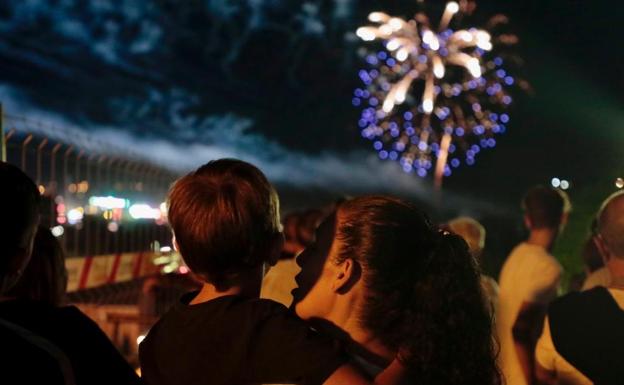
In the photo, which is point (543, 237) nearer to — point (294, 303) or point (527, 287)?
point (527, 287)

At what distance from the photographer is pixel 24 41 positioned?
629 inches

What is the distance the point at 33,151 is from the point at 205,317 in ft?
23.3

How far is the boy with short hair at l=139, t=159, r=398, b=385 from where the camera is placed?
1832 millimetres

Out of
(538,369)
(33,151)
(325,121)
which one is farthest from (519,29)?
(325,121)

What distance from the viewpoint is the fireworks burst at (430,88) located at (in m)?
16.6

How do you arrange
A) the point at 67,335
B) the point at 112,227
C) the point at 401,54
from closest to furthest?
the point at 67,335 < the point at 112,227 < the point at 401,54

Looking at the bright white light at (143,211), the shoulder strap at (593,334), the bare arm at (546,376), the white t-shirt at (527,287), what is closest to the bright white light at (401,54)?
the bright white light at (143,211)

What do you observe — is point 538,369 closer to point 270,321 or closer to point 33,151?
point 270,321

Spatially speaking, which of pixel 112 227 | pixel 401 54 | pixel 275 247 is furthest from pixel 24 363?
pixel 401 54

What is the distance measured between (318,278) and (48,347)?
74 cm

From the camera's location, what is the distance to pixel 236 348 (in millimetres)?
1881

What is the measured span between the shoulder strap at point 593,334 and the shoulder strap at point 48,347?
90.3 inches

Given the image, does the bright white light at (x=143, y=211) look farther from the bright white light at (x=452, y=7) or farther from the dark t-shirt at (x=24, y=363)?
the dark t-shirt at (x=24, y=363)

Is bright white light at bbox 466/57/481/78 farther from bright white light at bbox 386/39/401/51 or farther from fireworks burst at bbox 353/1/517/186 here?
bright white light at bbox 386/39/401/51
